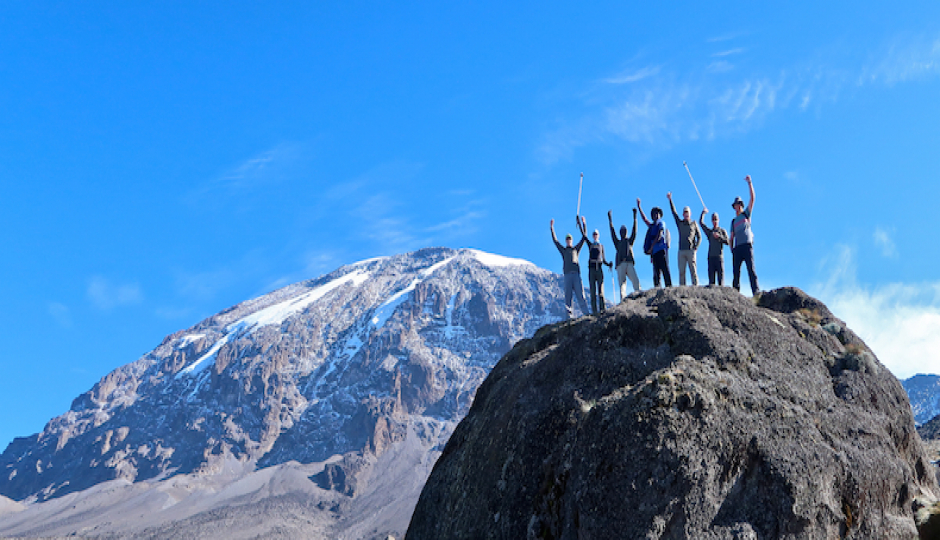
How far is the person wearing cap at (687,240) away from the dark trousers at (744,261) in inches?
36.5

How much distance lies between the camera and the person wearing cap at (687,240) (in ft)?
58.9

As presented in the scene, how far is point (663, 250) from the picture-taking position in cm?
1817

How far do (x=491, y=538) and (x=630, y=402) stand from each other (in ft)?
9.19

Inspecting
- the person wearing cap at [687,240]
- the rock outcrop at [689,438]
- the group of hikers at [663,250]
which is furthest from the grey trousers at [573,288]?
the rock outcrop at [689,438]

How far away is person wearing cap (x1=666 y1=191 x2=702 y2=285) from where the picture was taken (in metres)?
17.9

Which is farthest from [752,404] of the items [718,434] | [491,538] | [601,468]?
[491,538]

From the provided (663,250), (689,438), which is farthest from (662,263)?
(689,438)

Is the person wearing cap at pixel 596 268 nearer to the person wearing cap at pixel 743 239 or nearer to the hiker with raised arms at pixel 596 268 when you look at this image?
the hiker with raised arms at pixel 596 268

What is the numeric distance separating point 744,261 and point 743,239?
55cm

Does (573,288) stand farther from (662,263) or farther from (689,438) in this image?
(689,438)

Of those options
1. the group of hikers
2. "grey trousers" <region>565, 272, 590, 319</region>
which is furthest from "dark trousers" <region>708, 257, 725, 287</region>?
"grey trousers" <region>565, 272, 590, 319</region>

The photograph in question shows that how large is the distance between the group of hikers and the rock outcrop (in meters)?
4.07

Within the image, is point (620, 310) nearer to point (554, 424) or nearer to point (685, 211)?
point (554, 424)

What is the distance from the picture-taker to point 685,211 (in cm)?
1798
